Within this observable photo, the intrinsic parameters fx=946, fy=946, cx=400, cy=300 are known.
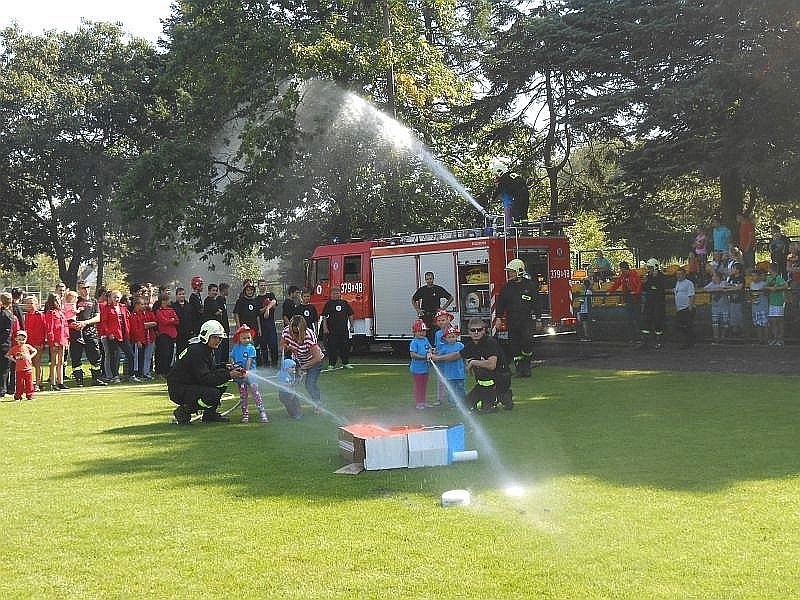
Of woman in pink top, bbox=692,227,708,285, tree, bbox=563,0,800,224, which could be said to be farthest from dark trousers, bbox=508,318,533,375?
woman in pink top, bbox=692,227,708,285

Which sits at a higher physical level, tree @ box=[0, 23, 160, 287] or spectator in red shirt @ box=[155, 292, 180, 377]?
tree @ box=[0, 23, 160, 287]

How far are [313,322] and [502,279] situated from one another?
4.34m

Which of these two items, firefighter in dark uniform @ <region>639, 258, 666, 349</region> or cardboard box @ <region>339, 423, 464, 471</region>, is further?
firefighter in dark uniform @ <region>639, 258, 666, 349</region>

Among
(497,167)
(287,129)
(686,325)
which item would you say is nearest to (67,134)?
(287,129)

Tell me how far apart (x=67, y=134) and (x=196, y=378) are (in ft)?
111

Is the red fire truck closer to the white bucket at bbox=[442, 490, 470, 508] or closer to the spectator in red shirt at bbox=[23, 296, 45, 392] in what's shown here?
the spectator in red shirt at bbox=[23, 296, 45, 392]

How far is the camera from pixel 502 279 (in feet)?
65.4

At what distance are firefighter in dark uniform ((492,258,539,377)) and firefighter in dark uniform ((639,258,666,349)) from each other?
4.99m

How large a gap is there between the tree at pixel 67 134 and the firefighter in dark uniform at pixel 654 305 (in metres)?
27.5

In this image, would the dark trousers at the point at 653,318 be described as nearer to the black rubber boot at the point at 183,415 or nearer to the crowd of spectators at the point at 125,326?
the crowd of spectators at the point at 125,326

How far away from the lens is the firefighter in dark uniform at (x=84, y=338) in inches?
749

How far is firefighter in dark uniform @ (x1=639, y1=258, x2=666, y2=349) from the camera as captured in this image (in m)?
20.4

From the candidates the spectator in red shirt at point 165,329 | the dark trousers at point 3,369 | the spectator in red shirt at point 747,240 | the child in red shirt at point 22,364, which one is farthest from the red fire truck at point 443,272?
the child in red shirt at point 22,364

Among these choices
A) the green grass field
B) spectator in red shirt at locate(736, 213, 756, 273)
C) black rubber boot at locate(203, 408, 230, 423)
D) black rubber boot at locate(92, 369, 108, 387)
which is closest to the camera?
the green grass field
